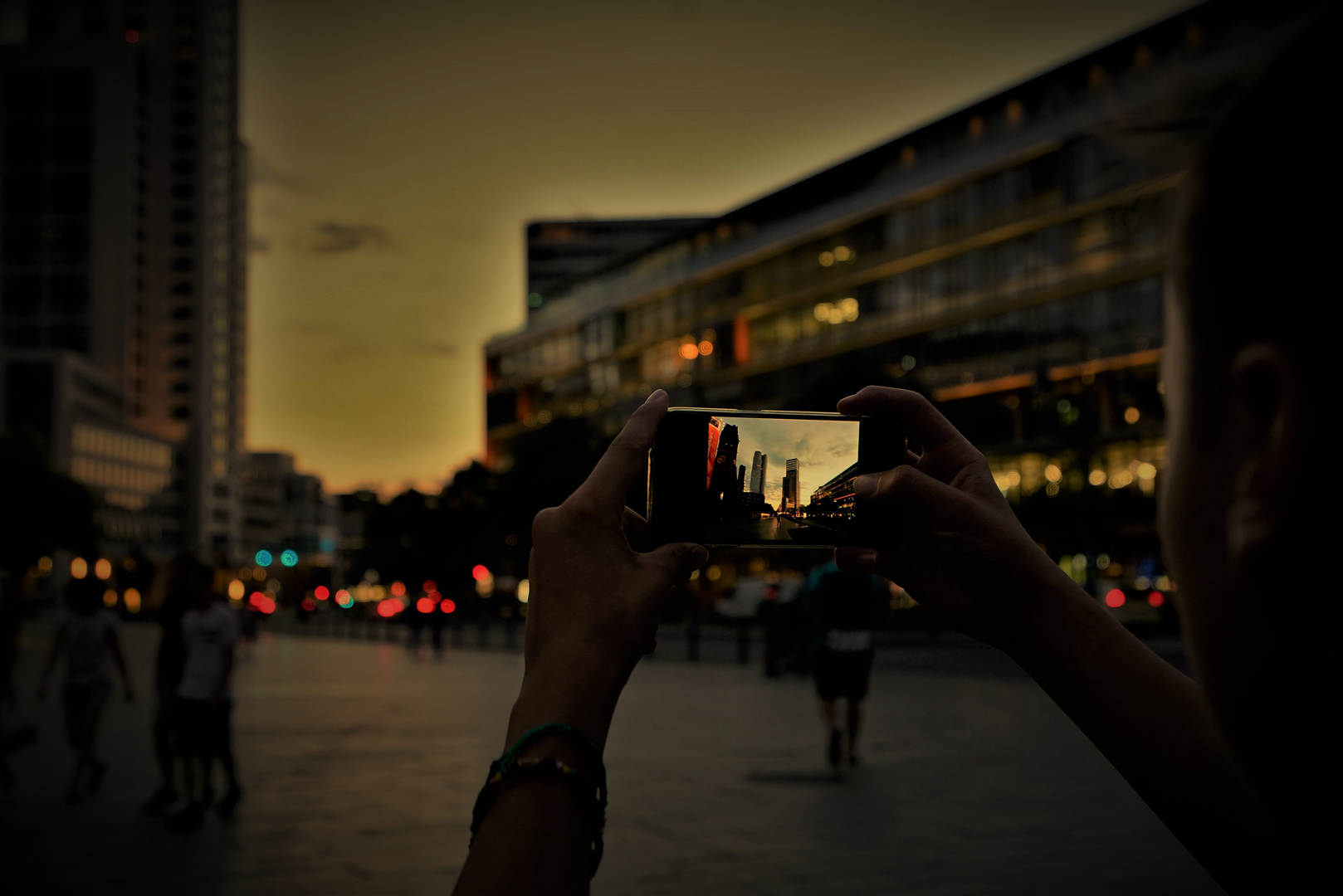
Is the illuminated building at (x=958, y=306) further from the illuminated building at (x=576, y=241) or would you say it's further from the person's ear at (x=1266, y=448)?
the illuminated building at (x=576, y=241)

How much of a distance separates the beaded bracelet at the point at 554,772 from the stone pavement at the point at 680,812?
5441mm

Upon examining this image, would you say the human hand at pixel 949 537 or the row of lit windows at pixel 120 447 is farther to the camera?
the row of lit windows at pixel 120 447

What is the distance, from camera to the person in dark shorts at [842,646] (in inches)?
426

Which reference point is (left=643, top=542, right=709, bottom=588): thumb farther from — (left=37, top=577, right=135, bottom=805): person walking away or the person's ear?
(left=37, top=577, right=135, bottom=805): person walking away

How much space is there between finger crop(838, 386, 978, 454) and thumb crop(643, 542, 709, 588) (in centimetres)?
33

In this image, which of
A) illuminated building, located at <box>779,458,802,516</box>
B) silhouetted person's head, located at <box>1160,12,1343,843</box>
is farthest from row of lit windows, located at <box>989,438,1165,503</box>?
silhouetted person's head, located at <box>1160,12,1343,843</box>

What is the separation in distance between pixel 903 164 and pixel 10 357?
291 ft

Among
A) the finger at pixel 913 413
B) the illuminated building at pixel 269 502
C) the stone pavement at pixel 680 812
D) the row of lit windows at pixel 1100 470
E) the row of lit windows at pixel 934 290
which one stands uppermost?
the row of lit windows at pixel 934 290

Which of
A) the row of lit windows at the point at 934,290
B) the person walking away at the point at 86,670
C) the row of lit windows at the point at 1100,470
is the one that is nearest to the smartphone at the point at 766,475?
the person walking away at the point at 86,670

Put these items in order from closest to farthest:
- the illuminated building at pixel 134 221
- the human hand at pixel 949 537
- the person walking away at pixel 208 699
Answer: the human hand at pixel 949 537 < the person walking away at pixel 208 699 < the illuminated building at pixel 134 221

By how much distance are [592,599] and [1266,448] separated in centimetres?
84

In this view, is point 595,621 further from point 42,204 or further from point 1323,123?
point 42,204

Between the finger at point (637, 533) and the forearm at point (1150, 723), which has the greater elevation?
the finger at point (637, 533)

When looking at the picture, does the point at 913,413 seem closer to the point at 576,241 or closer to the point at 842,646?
the point at 842,646
